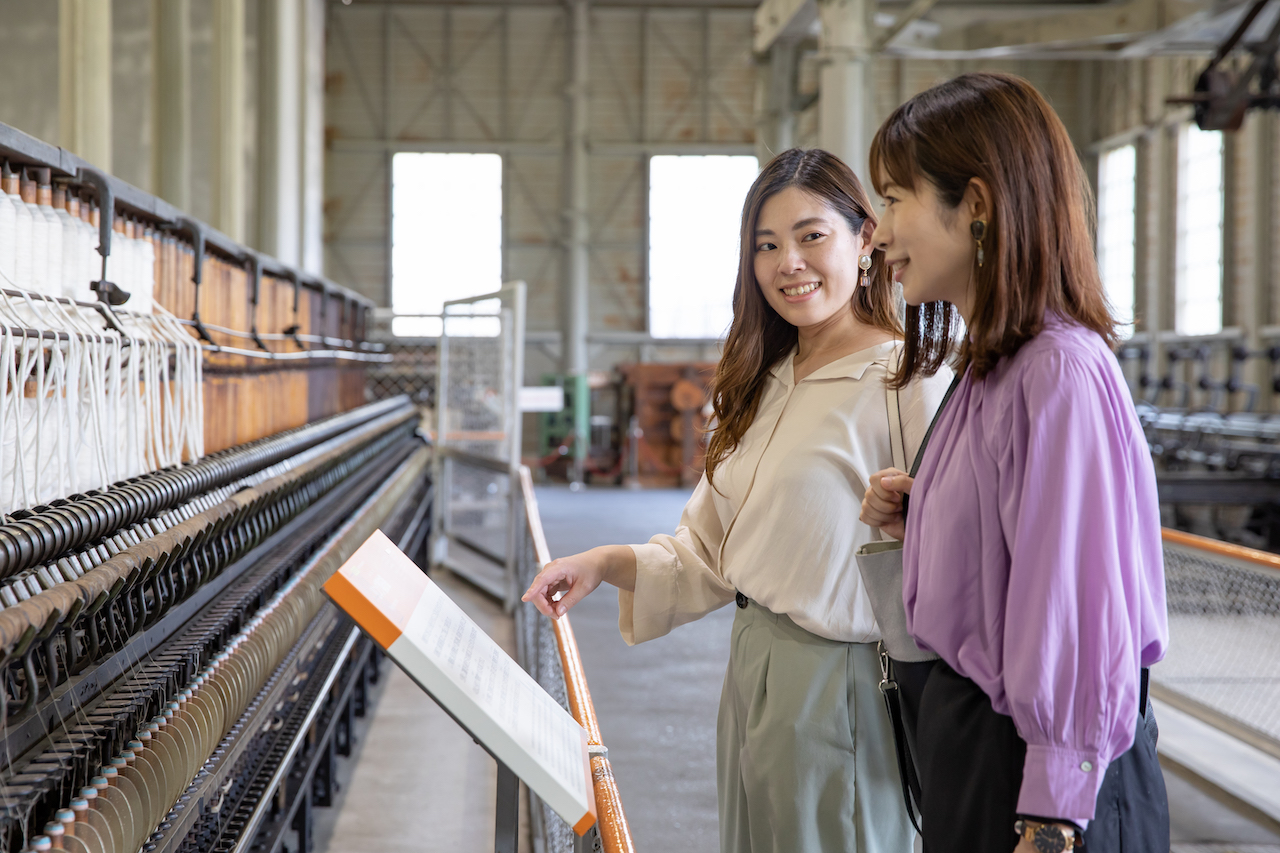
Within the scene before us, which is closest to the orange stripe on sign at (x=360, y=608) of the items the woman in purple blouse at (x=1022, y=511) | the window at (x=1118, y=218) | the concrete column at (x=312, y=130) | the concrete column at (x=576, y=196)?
the woman in purple blouse at (x=1022, y=511)

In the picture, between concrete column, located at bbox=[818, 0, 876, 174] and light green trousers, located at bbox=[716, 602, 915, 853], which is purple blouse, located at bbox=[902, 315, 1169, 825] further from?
concrete column, located at bbox=[818, 0, 876, 174]

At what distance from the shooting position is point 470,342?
7805mm

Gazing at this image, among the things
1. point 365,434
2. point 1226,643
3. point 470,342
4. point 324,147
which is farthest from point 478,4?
point 1226,643

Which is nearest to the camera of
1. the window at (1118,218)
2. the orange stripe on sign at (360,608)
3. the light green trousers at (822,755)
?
the orange stripe on sign at (360,608)

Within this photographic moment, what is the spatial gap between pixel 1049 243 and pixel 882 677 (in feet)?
2.28

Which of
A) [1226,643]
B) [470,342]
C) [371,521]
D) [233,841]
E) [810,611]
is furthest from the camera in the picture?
[470,342]

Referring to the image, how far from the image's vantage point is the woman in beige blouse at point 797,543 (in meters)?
1.44

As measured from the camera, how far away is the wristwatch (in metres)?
0.92

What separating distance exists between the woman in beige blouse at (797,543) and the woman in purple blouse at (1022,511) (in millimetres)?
314

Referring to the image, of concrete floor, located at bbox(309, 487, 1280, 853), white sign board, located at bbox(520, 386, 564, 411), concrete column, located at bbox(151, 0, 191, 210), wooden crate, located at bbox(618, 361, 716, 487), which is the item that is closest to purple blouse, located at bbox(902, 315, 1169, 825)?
concrete floor, located at bbox(309, 487, 1280, 853)

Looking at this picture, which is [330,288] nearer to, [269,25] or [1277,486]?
[269,25]

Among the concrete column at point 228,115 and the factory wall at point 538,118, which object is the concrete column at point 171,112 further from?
the factory wall at point 538,118

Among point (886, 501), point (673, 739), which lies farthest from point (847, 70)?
point (886, 501)

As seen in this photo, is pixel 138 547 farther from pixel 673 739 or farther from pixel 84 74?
pixel 84 74
